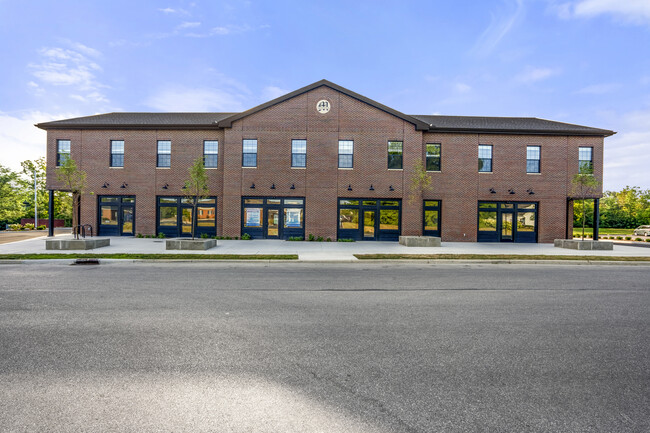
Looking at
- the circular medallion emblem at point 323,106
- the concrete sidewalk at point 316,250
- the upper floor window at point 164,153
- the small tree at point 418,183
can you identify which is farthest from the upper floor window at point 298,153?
the upper floor window at point 164,153

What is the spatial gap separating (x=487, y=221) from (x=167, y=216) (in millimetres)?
22208

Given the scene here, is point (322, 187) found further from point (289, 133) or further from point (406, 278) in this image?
point (406, 278)

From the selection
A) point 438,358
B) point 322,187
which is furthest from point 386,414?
point 322,187

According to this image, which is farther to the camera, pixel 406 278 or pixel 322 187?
pixel 322 187

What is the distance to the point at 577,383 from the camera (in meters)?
3.71

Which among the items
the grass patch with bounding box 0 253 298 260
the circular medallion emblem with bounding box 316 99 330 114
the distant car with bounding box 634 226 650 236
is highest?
the circular medallion emblem with bounding box 316 99 330 114

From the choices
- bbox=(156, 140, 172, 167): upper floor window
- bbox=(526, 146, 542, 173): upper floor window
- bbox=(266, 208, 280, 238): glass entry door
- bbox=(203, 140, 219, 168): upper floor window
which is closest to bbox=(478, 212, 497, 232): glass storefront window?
bbox=(526, 146, 542, 173): upper floor window

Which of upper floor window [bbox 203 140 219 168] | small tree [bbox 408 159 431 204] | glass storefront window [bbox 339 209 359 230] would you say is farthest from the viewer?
upper floor window [bbox 203 140 219 168]

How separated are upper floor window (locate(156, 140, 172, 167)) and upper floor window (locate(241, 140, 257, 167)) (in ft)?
17.5

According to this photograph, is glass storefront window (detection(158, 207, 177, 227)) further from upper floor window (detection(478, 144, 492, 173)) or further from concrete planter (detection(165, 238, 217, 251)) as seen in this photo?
upper floor window (detection(478, 144, 492, 173))

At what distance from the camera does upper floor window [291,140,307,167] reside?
71.6 ft

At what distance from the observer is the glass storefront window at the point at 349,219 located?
21.9 m

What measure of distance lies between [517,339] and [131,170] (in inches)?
966

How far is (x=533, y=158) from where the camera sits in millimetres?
22406
